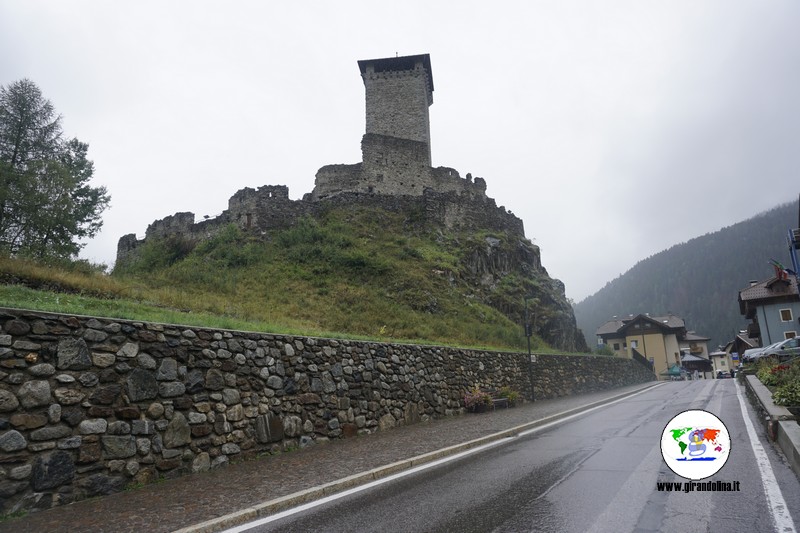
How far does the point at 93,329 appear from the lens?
655 cm

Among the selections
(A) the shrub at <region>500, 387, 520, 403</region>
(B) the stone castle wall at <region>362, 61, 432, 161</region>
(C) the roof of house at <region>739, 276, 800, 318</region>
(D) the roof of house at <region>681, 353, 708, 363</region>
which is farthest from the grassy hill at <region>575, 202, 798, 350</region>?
(A) the shrub at <region>500, 387, 520, 403</region>

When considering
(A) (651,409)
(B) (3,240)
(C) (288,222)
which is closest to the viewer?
(A) (651,409)

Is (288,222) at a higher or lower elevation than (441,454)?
higher

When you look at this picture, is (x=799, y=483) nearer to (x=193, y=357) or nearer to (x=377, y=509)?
(x=377, y=509)

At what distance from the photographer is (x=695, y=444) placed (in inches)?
218

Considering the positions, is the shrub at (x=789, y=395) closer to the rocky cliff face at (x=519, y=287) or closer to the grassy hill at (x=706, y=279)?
the rocky cliff face at (x=519, y=287)

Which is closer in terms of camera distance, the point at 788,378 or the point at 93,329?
the point at 93,329

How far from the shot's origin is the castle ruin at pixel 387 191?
95.1 feet

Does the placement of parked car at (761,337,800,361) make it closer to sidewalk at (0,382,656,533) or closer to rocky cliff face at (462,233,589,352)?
rocky cliff face at (462,233,589,352)

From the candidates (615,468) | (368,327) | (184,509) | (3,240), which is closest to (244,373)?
(184,509)

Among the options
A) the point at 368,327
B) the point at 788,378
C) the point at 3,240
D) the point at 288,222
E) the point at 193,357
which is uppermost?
the point at 288,222

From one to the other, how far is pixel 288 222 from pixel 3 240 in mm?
13183

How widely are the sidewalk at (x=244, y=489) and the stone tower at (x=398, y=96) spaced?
3319cm

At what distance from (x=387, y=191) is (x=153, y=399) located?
27375 millimetres
